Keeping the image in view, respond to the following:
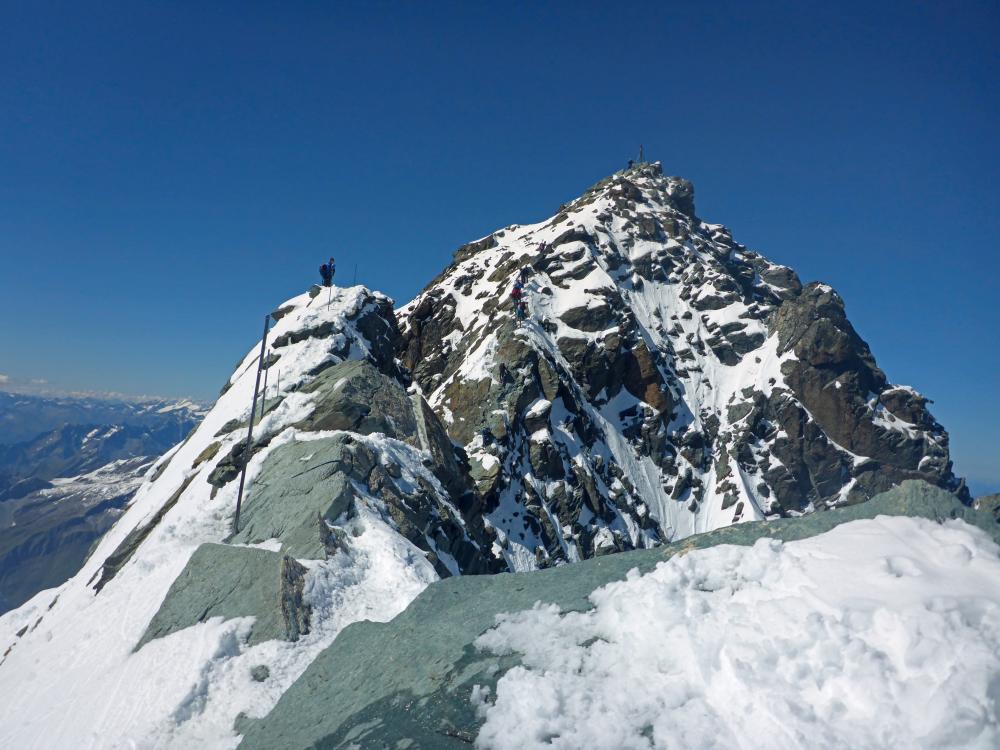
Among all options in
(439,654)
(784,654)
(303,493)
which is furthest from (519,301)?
(784,654)

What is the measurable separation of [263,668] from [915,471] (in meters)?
99.6

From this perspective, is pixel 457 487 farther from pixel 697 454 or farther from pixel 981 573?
pixel 697 454

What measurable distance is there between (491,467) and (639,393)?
38.3 m

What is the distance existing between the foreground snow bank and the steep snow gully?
84 mm

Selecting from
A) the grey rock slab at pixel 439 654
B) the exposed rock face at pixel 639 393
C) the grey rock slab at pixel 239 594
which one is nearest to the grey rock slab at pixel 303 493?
the grey rock slab at pixel 239 594

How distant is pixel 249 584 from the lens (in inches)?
575

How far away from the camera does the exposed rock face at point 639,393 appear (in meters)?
61.2

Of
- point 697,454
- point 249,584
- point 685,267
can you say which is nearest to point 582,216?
point 685,267

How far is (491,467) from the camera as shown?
177 ft

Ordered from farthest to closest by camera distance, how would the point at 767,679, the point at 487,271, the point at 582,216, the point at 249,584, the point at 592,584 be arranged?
the point at 582,216 → the point at 487,271 → the point at 249,584 → the point at 592,584 → the point at 767,679

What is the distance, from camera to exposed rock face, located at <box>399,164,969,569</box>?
6119 cm

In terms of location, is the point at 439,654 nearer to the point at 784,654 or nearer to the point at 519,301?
the point at 784,654

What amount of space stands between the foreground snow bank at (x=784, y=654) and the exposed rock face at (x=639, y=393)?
43790mm

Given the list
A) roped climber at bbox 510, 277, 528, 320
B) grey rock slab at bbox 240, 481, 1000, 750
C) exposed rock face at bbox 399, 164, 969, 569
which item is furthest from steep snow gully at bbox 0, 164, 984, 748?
roped climber at bbox 510, 277, 528, 320
